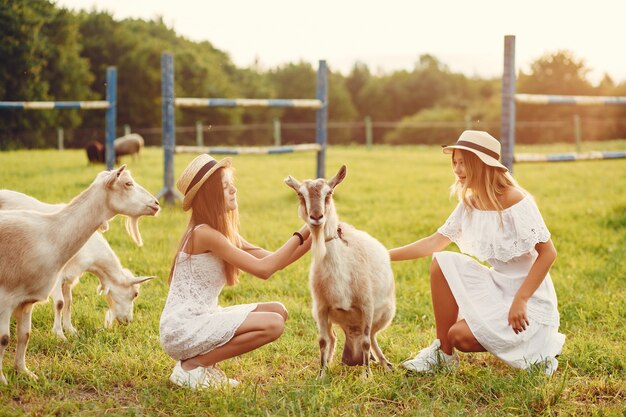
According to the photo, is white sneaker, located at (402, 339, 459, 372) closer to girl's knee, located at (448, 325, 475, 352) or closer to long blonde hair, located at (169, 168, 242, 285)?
girl's knee, located at (448, 325, 475, 352)

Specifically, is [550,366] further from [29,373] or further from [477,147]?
[29,373]

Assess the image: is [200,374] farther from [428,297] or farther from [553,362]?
[428,297]

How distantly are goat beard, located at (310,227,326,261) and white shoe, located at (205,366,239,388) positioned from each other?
789 millimetres

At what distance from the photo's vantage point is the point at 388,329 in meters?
4.59

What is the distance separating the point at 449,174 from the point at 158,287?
916 cm

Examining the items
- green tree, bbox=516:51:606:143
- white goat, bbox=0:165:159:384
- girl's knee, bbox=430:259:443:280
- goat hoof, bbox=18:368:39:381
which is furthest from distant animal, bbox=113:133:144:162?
green tree, bbox=516:51:606:143

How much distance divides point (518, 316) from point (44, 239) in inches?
99.2

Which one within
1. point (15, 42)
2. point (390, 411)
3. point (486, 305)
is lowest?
point (390, 411)

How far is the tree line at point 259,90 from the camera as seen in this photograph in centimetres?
2038

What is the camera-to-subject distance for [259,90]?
4350 cm

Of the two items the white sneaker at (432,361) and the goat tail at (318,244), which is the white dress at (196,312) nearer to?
the goat tail at (318,244)

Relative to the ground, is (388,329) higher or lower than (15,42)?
lower

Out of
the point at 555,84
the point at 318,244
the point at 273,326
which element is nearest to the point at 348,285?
the point at 318,244

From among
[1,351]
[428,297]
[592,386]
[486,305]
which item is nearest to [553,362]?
[592,386]
